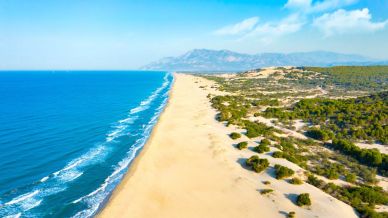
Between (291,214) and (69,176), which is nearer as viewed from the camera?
(291,214)

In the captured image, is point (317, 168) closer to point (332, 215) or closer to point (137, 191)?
point (332, 215)

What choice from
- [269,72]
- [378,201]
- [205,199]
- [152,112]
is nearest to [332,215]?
[378,201]

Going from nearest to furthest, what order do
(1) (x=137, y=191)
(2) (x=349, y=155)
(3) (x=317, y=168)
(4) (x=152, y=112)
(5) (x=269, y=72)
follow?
(1) (x=137, y=191)
(3) (x=317, y=168)
(2) (x=349, y=155)
(4) (x=152, y=112)
(5) (x=269, y=72)

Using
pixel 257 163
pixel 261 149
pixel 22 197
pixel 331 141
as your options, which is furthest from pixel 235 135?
pixel 22 197

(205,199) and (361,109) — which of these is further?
(361,109)

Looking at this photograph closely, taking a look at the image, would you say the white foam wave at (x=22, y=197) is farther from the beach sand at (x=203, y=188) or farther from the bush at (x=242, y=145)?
the bush at (x=242, y=145)

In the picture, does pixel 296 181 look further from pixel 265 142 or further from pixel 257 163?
pixel 265 142
